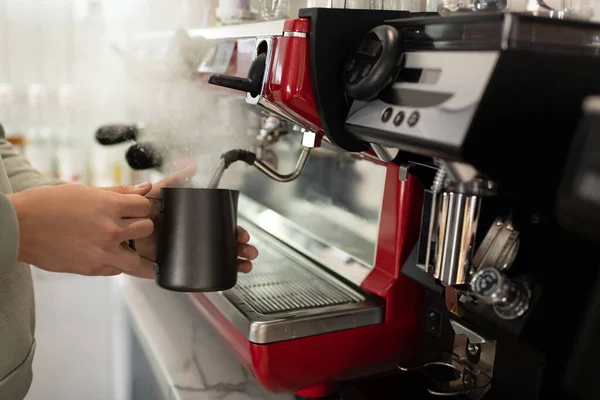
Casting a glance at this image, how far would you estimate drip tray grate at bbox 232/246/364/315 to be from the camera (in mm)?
763

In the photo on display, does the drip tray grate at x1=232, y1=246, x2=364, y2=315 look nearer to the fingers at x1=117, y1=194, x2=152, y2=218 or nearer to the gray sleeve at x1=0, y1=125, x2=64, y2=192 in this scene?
the fingers at x1=117, y1=194, x2=152, y2=218

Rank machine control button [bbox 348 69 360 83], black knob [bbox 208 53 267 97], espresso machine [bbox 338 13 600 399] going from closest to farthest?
espresso machine [bbox 338 13 600 399], machine control button [bbox 348 69 360 83], black knob [bbox 208 53 267 97]

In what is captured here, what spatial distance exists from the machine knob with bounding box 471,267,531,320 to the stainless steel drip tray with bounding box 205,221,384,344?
0.82ft

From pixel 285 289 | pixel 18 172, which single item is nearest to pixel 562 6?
pixel 285 289

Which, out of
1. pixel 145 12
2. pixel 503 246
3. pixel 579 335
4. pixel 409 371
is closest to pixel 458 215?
pixel 503 246

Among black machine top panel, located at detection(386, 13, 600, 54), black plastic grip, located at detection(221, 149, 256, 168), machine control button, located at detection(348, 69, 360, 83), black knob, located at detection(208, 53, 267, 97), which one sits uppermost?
black machine top panel, located at detection(386, 13, 600, 54)

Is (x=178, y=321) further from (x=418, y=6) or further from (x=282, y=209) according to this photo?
(x=418, y=6)

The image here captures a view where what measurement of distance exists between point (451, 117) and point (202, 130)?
0.56 meters

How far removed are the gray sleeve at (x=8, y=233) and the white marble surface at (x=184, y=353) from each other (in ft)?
1.13

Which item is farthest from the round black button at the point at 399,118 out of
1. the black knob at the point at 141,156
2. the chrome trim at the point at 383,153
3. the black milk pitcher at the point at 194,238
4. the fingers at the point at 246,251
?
the black knob at the point at 141,156

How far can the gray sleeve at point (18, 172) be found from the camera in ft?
2.91

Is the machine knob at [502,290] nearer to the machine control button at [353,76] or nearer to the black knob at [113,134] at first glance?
the machine control button at [353,76]

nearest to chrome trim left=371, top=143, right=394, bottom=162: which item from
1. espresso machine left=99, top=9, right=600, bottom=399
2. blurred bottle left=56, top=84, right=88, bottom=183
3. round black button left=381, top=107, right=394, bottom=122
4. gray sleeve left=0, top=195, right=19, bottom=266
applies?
espresso machine left=99, top=9, right=600, bottom=399

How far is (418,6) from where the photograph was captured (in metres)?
0.76
